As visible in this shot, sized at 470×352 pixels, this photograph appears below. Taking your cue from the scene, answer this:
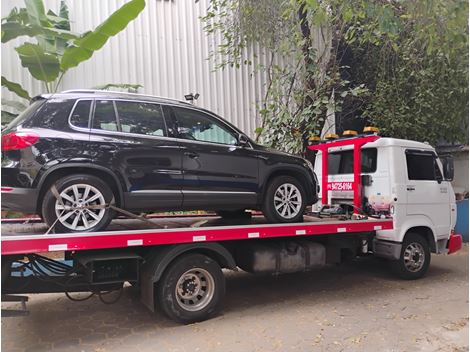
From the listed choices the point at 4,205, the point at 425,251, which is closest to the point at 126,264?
the point at 4,205

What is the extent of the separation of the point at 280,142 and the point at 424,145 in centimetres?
328

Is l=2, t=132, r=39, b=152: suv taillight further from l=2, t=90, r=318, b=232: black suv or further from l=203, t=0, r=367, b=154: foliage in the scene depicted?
l=203, t=0, r=367, b=154: foliage

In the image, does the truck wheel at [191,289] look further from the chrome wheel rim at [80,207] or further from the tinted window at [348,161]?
the tinted window at [348,161]

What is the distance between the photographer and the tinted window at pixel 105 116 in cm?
479

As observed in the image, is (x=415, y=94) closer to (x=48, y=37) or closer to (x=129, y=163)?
(x=129, y=163)

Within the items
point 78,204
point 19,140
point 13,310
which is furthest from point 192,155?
point 13,310

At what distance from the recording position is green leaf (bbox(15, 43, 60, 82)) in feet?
22.8

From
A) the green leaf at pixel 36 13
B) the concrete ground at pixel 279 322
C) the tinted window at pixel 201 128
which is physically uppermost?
the green leaf at pixel 36 13

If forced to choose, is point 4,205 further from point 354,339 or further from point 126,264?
point 354,339

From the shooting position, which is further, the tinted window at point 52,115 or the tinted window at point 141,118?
the tinted window at point 141,118

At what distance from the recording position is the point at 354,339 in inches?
184

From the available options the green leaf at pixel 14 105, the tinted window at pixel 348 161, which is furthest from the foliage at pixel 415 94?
the green leaf at pixel 14 105

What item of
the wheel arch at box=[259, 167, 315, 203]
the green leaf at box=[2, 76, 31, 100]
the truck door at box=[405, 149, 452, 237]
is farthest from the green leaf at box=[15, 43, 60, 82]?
the truck door at box=[405, 149, 452, 237]

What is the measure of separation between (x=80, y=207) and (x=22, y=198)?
56cm
